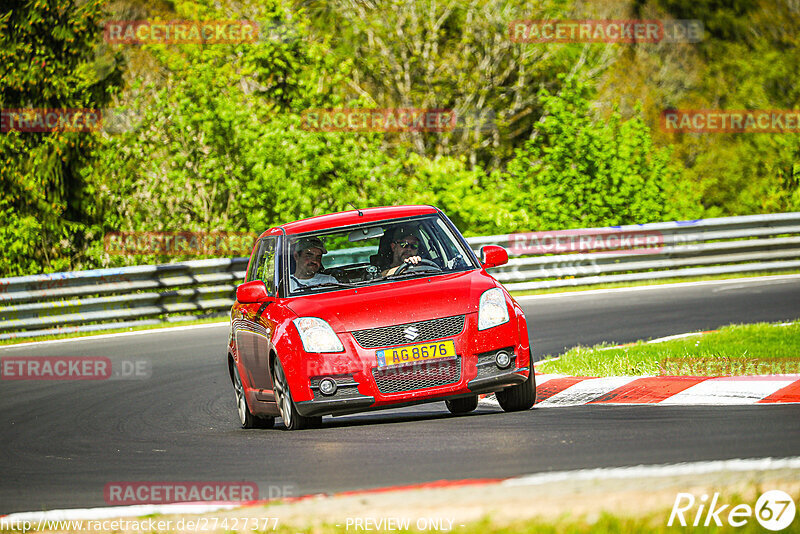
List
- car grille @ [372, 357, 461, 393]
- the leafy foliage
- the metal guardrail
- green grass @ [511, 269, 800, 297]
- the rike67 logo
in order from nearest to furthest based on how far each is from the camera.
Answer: the rike67 logo, car grille @ [372, 357, 461, 393], the metal guardrail, green grass @ [511, 269, 800, 297], the leafy foliage

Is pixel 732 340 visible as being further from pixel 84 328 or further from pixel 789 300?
pixel 84 328

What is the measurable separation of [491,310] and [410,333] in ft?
2.11

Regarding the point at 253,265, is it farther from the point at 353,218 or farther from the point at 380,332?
the point at 380,332

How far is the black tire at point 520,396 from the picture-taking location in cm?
847

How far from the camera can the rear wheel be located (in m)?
8.46

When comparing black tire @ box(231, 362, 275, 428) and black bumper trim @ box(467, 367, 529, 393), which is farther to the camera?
black tire @ box(231, 362, 275, 428)

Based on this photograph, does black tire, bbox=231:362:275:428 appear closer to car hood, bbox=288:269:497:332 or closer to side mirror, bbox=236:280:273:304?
side mirror, bbox=236:280:273:304

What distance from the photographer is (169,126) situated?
77.9 feet

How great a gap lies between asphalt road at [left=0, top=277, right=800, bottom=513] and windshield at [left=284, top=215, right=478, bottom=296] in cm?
108

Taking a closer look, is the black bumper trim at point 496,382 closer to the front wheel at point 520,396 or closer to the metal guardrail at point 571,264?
the front wheel at point 520,396

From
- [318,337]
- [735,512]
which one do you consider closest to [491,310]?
[318,337]

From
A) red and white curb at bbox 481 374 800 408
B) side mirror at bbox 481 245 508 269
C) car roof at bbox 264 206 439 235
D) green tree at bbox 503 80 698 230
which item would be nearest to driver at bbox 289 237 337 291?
car roof at bbox 264 206 439 235

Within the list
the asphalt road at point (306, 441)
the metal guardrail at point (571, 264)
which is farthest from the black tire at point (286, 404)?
the metal guardrail at point (571, 264)

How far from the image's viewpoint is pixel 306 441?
7750mm
